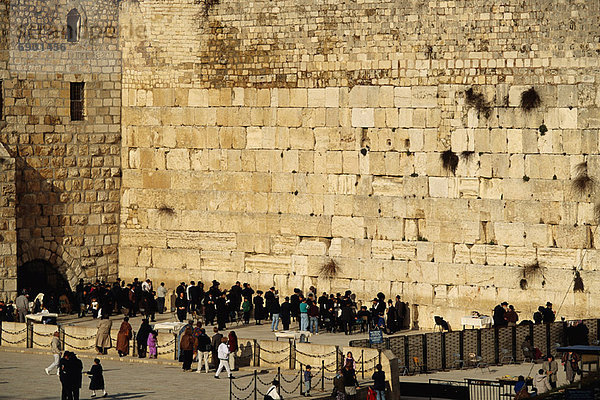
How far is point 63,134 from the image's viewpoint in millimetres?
33219

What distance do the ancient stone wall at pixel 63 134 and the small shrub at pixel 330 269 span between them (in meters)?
5.33

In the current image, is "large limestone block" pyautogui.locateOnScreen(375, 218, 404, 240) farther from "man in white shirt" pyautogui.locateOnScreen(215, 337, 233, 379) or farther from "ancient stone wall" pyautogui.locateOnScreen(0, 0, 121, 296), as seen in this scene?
"ancient stone wall" pyautogui.locateOnScreen(0, 0, 121, 296)

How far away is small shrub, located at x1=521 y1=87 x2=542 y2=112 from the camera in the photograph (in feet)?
94.9

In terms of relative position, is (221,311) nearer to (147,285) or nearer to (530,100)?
(147,285)

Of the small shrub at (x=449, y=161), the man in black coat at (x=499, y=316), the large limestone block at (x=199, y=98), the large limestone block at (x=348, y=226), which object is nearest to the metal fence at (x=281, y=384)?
the man in black coat at (x=499, y=316)

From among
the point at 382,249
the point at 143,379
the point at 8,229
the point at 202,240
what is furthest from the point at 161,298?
the point at 143,379

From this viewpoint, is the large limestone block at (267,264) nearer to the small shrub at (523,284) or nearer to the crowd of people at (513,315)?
the crowd of people at (513,315)

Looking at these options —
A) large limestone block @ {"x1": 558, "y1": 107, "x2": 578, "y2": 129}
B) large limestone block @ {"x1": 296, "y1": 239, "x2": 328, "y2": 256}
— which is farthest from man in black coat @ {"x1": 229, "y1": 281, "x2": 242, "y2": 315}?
large limestone block @ {"x1": 558, "y1": 107, "x2": 578, "y2": 129}

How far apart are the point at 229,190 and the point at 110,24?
187 inches

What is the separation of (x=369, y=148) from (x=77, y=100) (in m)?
7.01

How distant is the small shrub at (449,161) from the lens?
2986cm

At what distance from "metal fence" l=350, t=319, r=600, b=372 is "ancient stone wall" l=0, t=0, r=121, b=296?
9.37 meters

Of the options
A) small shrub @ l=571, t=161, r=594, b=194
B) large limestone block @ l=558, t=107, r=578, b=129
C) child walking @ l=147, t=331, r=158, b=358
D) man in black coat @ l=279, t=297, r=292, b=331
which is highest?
large limestone block @ l=558, t=107, r=578, b=129

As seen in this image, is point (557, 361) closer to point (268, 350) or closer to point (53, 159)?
point (268, 350)
